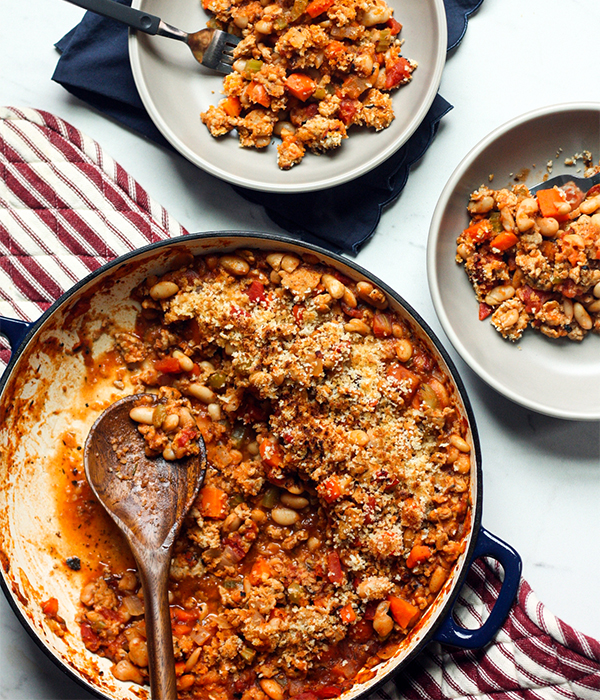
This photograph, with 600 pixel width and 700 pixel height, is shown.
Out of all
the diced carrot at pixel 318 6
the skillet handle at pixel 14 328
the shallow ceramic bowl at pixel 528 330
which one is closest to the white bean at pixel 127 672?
the skillet handle at pixel 14 328

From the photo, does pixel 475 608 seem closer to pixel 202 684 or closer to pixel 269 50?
pixel 202 684

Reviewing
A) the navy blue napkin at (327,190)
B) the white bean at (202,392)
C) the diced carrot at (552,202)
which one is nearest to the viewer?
the diced carrot at (552,202)

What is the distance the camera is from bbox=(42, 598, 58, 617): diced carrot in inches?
100

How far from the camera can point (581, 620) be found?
2703 millimetres

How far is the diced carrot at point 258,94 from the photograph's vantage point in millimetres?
2512

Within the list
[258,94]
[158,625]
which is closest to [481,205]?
[258,94]

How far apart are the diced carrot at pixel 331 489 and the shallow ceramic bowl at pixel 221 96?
3.79 ft

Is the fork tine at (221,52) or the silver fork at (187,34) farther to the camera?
the fork tine at (221,52)

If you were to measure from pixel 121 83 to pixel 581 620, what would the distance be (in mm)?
3106

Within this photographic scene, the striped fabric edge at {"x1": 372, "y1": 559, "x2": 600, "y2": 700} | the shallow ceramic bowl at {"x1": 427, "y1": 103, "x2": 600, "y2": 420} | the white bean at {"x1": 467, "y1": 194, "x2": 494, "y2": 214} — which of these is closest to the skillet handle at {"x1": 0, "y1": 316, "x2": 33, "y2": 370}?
the shallow ceramic bowl at {"x1": 427, "y1": 103, "x2": 600, "y2": 420}

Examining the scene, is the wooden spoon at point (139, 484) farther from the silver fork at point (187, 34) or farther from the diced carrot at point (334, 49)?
the diced carrot at point (334, 49)

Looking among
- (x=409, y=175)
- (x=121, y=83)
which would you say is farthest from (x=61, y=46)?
(x=409, y=175)

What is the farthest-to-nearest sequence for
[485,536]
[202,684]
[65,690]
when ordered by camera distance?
[65,690] < [202,684] < [485,536]

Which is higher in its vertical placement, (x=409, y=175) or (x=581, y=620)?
(x=409, y=175)
